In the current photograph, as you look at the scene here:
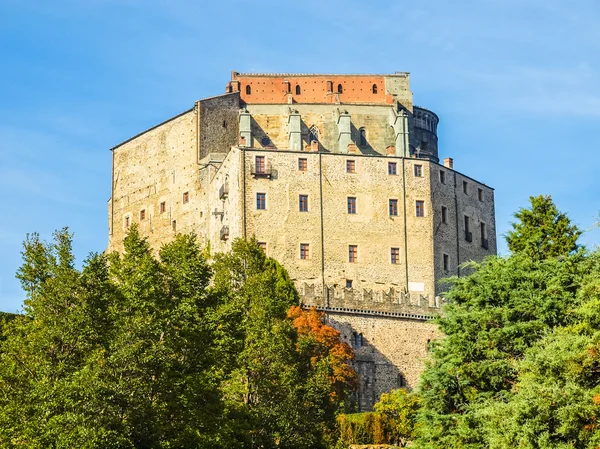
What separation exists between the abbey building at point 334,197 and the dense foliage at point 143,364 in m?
23.8

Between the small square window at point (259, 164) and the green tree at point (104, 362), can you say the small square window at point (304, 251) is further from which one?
the green tree at point (104, 362)

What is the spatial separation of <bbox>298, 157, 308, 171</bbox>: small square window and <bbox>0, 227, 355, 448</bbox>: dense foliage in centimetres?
3374

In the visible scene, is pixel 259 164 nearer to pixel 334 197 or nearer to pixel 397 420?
pixel 334 197

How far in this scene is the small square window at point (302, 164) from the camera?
3253 inches

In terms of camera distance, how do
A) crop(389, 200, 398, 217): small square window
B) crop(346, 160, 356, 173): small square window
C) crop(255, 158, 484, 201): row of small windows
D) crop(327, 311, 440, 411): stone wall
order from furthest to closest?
1. crop(346, 160, 356, 173): small square window
2. crop(389, 200, 398, 217): small square window
3. crop(255, 158, 484, 201): row of small windows
4. crop(327, 311, 440, 411): stone wall

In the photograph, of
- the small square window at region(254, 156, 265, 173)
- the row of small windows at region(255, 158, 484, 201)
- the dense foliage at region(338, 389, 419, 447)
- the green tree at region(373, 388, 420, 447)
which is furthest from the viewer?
the row of small windows at region(255, 158, 484, 201)

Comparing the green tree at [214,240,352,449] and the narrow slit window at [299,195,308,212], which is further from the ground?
the narrow slit window at [299,195,308,212]

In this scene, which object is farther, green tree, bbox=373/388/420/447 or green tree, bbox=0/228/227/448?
green tree, bbox=373/388/420/447

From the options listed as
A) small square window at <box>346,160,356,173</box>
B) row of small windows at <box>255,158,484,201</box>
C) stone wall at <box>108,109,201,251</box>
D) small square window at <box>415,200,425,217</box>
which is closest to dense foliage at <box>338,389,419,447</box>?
small square window at <box>415,200,425,217</box>

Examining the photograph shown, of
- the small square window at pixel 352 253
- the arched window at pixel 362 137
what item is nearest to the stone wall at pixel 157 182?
the arched window at pixel 362 137

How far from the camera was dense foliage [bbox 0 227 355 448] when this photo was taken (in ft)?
123

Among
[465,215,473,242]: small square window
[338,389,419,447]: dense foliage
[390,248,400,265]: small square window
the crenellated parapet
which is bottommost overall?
[338,389,419,447]: dense foliage

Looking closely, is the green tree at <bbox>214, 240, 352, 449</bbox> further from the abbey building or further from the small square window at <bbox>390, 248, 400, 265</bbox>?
the small square window at <bbox>390, 248, 400, 265</bbox>

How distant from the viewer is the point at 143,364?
3866 cm
